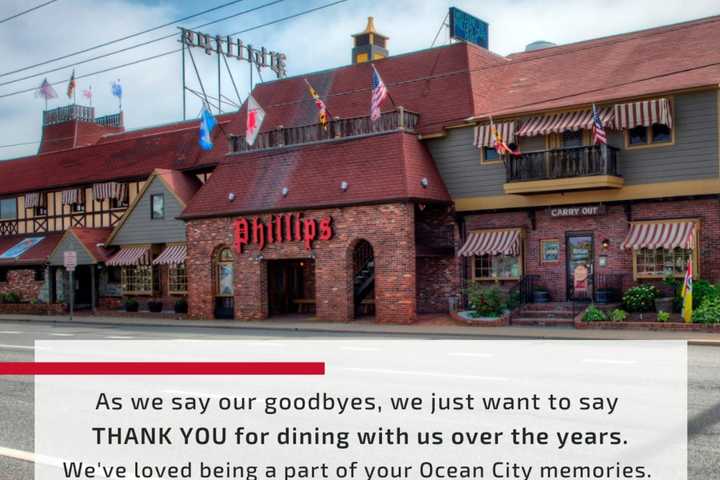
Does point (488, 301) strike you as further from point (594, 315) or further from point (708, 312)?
point (708, 312)

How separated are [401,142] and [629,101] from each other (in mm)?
7611

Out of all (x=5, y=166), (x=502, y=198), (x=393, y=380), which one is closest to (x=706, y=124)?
(x=502, y=198)

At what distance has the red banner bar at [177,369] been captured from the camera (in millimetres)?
14480

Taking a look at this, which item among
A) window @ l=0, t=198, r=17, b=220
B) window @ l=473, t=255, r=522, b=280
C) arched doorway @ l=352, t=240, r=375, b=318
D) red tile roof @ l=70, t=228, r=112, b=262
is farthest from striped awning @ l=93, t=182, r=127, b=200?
window @ l=473, t=255, r=522, b=280

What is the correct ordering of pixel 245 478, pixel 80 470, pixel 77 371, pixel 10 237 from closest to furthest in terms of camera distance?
1. pixel 245 478
2. pixel 80 470
3. pixel 77 371
4. pixel 10 237

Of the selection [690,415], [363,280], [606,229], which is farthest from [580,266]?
[690,415]

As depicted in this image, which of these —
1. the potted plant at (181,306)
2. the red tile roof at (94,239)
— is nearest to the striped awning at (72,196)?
the red tile roof at (94,239)

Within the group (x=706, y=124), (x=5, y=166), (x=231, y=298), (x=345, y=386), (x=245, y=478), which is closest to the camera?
(x=245, y=478)

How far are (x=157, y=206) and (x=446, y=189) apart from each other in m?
15.0

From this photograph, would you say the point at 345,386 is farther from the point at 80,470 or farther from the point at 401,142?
the point at 401,142

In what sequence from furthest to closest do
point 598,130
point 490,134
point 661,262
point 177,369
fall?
point 490,134 → point 661,262 → point 598,130 → point 177,369

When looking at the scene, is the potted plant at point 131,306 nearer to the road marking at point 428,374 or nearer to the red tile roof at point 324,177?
the red tile roof at point 324,177

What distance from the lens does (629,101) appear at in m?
25.8

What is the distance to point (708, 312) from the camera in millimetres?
22359
